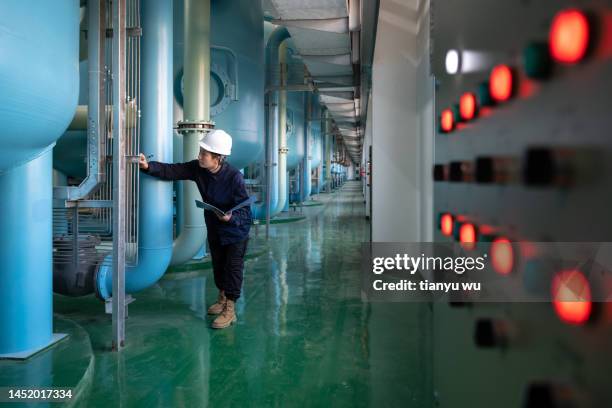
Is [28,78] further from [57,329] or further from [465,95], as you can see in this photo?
[57,329]

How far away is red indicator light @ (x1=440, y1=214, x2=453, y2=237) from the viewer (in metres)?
0.88

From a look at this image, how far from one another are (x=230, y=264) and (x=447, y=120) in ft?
8.16

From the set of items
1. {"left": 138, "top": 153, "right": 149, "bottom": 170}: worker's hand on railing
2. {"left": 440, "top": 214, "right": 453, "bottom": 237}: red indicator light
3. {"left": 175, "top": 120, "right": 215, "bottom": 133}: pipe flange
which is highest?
{"left": 175, "top": 120, "right": 215, "bottom": 133}: pipe flange

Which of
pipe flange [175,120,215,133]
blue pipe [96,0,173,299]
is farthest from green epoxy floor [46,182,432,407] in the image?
pipe flange [175,120,215,133]

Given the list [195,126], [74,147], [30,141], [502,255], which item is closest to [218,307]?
[195,126]

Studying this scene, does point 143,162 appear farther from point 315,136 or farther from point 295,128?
point 315,136

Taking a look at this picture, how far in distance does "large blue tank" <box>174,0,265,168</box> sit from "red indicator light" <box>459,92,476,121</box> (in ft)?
13.2

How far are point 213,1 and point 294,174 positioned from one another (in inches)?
294

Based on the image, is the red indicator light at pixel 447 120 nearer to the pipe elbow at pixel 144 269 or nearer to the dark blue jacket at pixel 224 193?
the dark blue jacket at pixel 224 193

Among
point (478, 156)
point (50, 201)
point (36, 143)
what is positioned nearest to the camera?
point (478, 156)

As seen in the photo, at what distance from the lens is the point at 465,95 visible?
0.78 metres

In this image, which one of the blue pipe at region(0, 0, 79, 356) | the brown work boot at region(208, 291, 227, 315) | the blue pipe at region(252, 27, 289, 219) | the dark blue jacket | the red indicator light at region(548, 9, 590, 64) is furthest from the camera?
the blue pipe at region(252, 27, 289, 219)

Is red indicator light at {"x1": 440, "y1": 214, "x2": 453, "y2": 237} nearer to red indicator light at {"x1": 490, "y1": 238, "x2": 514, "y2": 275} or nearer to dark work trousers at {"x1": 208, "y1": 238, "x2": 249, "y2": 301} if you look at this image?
red indicator light at {"x1": 490, "y1": 238, "x2": 514, "y2": 275}

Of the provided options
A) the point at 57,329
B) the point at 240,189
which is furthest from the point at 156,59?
the point at 57,329
